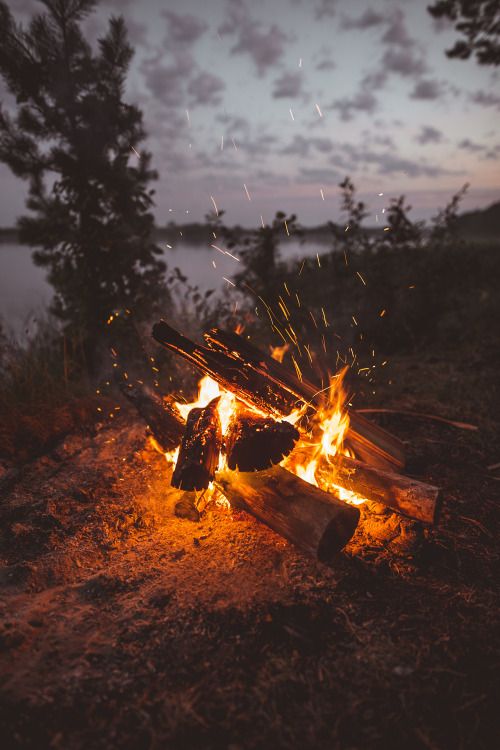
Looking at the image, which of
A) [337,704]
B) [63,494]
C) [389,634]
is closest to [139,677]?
[337,704]

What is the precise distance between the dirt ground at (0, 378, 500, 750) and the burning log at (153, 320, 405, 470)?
0.54m

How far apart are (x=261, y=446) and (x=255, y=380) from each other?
0.57 metres

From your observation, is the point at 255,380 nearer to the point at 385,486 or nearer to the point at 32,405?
the point at 385,486

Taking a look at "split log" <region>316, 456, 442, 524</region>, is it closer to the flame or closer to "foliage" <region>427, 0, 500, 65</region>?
the flame

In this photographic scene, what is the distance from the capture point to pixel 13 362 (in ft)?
12.9

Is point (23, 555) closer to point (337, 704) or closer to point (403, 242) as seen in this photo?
point (337, 704)

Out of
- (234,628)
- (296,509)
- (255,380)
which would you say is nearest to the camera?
(234,628)

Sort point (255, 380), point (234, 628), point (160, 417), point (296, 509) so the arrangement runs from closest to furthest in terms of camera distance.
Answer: point (234, 628) < point (296, 509) < point (255, 380) < point (160, 417)

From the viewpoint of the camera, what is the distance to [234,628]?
1.79 m

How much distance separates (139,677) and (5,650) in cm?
63

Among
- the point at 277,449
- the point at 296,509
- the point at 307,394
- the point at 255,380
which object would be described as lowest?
the point at 296,509

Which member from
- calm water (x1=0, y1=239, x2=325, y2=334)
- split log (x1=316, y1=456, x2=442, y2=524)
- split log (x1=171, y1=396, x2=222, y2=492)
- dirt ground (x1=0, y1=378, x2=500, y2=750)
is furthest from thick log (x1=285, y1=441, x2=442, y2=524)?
calm water (x1=0, y1=239, x2=325, y2=334)

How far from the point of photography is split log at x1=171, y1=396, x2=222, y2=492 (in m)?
2.35

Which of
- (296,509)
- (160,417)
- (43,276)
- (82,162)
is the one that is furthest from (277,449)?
(43,276)
